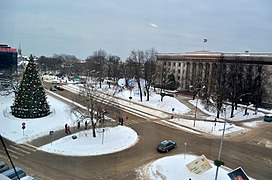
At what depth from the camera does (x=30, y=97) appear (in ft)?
27.5

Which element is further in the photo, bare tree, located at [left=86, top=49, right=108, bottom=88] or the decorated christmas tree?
bare tree, located at [left=86, top=49, right=108, bottom=88]

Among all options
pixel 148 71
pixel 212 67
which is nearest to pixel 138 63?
pixel 148 71

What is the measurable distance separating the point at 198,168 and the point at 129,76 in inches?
515

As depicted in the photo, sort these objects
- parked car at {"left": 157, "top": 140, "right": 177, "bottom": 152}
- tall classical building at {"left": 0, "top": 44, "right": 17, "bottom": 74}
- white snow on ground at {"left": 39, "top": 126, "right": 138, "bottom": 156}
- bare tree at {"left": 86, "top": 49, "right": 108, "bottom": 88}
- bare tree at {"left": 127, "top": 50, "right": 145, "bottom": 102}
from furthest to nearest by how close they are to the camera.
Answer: bare tree at {"left": 86, "top": 49, "right": 108, "bottom": 88}, bare tree at {"left": 127, "top": 50, "right": 145, "bottom": 102}, parked car at {"left": 157, "top": 140, "right": 177, "bottom": 152}, white snow on ground at {"left": 39, "top": 126, "right": 138, "bottom": 156}, tall classical building at {"left": 0, "top": 44, "right": 17, "bottom": 74}

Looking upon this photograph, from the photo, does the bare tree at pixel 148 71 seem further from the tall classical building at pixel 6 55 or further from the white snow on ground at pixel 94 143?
the tall classical building at pixel 6 55

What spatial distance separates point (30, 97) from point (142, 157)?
4809 mm

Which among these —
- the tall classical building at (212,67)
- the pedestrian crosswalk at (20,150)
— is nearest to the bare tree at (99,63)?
the tall classical building at (212,67)

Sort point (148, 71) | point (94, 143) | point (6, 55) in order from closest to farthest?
point (6, 55) → point (94, 143) → point (148, 71)

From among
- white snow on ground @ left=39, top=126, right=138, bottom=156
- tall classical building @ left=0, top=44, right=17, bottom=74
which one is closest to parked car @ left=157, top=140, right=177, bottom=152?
white snow on ground @ left=39, top=126, right=138, bottom=156

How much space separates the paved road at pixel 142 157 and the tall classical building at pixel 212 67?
243 inches

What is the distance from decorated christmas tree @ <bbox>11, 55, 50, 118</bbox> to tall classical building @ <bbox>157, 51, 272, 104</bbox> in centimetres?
900

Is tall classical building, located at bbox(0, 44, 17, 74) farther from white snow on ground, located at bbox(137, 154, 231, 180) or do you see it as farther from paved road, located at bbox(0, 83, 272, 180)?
white snow on ground, located at bbox(137, 154, 231, 180)

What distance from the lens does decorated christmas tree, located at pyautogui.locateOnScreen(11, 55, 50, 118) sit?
834cm

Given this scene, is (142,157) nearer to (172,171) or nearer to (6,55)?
(172,171)
